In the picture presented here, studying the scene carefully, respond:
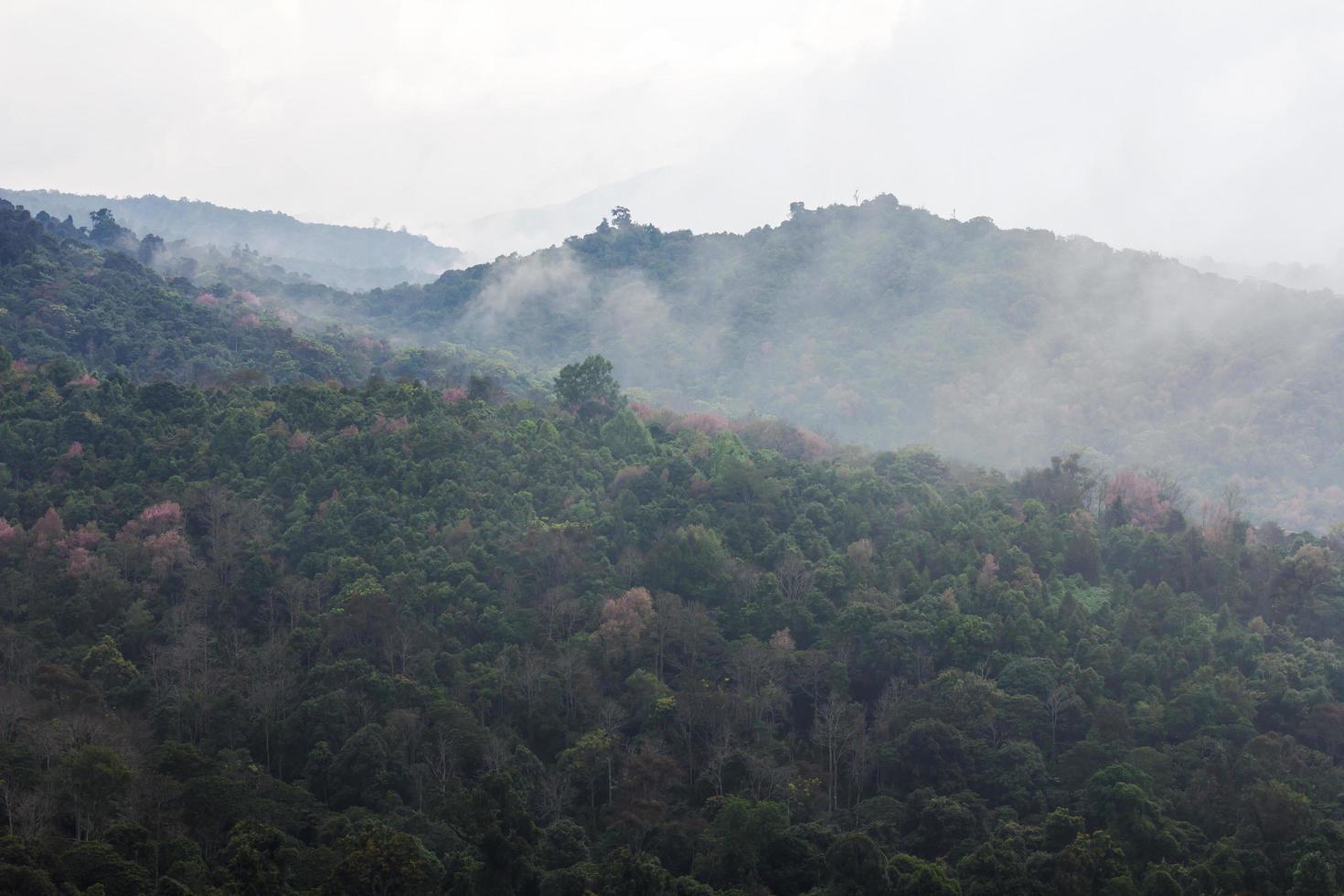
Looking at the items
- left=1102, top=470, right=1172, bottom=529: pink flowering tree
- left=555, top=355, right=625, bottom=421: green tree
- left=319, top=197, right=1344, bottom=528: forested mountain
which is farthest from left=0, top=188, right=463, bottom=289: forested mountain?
left=1102, top=470, right=1172, bottom=529: pink flowering tree

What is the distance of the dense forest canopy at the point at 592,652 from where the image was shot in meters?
22.9

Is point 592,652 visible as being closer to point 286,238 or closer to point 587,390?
point 587,390

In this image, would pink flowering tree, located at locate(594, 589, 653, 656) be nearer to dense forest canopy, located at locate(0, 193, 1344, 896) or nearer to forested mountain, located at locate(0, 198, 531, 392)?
dense forest canopy, located at locate(0, 193, 1344, 896)

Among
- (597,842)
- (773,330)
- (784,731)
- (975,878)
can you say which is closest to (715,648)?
(784,731)

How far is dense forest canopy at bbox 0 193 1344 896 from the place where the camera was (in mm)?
22922

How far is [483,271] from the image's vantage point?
305 ft

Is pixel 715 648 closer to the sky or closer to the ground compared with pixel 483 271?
closer to the ground

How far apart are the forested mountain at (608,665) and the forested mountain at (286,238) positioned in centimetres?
7736

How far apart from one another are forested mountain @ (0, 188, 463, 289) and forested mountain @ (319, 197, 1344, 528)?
3282cm

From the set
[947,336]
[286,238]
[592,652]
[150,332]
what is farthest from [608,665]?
[286,238]

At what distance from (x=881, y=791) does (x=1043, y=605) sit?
10.5 m

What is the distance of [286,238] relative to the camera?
4963 inches

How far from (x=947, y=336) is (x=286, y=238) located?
246 feet

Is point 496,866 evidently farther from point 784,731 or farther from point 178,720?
point 784,731
